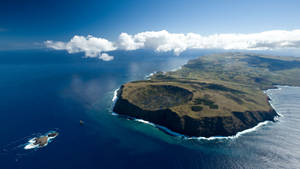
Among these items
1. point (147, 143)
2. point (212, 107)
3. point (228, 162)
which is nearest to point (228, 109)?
point (212, 107)

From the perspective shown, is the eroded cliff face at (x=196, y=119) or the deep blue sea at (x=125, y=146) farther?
the eroded cliff face at (x=196, y=119)

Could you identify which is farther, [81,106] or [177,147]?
[81,106]

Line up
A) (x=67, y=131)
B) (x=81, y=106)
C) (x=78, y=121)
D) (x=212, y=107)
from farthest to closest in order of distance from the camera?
(x=81, y=106) → (x=212, y=107) → (x=78, y=121) → (x=67, y=131)

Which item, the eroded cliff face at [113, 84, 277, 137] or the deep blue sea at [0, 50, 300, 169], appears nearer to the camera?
the deep blue sea at [0, 50, 300, 169]

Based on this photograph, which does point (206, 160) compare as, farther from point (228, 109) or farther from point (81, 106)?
point (81, 106)

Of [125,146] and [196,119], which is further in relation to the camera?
[196,119]

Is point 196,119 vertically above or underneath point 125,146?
above

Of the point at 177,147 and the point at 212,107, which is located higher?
the point at 212,107

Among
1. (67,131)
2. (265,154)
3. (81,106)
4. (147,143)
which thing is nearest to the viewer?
(265,154)
